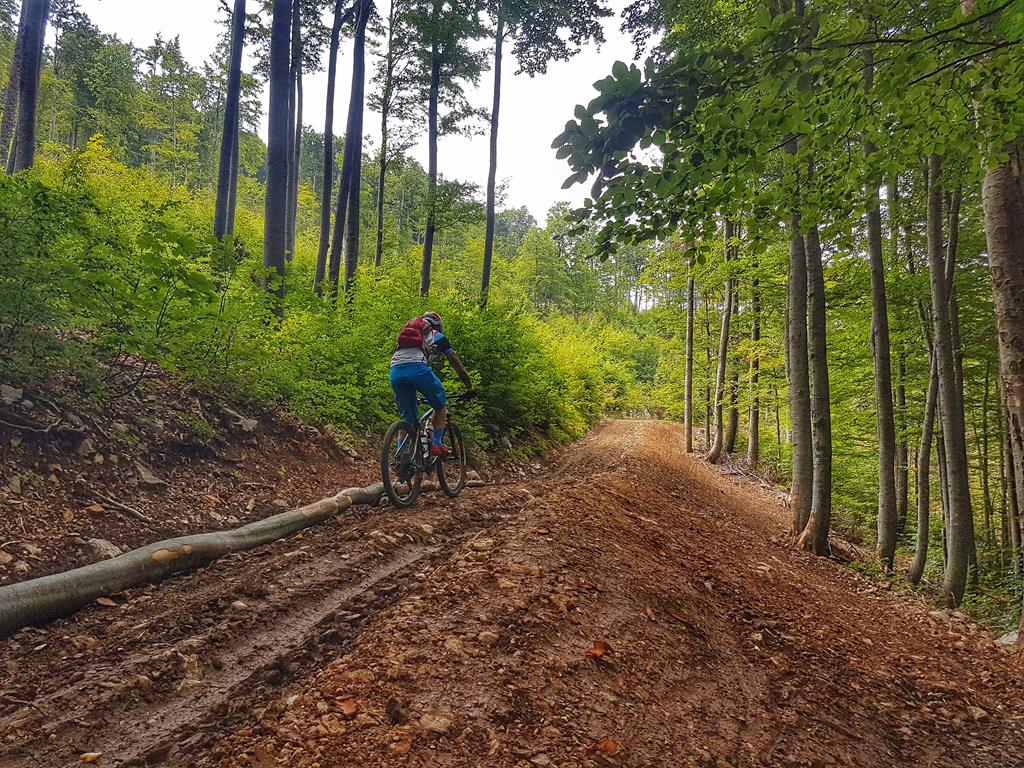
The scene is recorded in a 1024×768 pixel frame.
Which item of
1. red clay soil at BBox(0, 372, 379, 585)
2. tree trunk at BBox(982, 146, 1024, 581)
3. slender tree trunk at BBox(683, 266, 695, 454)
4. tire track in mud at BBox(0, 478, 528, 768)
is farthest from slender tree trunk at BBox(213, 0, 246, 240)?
tree trunk at BBox(982, 146, 1024, 581)

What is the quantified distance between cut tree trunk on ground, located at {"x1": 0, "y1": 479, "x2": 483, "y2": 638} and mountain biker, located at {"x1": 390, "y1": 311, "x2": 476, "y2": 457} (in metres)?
1.60

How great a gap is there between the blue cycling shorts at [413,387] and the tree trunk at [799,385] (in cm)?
547

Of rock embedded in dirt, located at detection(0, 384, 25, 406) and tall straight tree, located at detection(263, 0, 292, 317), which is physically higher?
tall straight tree, located at detection(263, 0, 292, 317)

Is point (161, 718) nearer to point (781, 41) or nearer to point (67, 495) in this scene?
point (67, 495)

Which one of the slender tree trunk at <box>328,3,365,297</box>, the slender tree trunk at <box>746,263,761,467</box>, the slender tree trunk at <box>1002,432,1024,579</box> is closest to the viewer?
the slender tree trunk at <box>1002,432,1024,579</box>

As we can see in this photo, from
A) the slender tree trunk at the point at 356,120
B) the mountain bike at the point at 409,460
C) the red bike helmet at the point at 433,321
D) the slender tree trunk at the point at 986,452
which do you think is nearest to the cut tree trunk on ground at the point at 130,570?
the mountain bike at the point at 409,460

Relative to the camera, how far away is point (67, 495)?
163 inches

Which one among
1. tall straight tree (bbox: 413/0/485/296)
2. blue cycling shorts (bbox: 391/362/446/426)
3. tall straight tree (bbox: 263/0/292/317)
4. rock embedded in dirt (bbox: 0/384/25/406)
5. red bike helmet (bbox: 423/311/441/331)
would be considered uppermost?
tall straight tree (bbox: 413/0/485/296)

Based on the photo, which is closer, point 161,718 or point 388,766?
point 388,766

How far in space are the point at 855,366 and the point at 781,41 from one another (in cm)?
1066

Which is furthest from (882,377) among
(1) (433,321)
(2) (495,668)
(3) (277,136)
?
(3) (277,136)

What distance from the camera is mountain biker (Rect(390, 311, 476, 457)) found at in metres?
6.00

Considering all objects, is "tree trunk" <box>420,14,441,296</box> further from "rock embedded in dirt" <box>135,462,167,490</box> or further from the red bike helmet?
"rock embedded in dirt" <box>135,462,167,490</box>

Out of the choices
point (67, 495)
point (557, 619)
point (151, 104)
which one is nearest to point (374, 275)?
point (67, 495)
